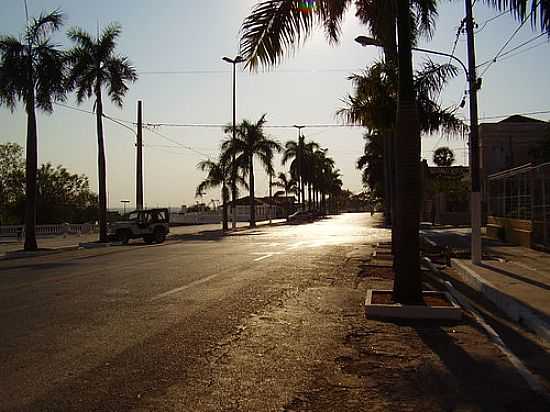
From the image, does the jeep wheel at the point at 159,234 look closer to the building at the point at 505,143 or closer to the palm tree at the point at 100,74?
the palm tree at the point at 100,74

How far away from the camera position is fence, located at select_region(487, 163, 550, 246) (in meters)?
22.1

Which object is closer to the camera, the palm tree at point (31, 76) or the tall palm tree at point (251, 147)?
the palm tree at point (31, 76)

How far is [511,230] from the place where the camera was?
88.3ft

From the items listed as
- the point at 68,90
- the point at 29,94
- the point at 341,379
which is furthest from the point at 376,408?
the point at 68,90

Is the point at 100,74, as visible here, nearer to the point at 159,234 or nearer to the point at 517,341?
the point at 159,234

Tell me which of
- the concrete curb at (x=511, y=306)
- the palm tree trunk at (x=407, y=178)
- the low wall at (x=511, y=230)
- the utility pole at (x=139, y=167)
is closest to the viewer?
the concrete curb at (x=511, y=306)

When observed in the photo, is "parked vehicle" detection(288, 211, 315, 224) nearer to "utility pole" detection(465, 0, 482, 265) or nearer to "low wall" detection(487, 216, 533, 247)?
"low wall" detection(487, 216, 533, 247)

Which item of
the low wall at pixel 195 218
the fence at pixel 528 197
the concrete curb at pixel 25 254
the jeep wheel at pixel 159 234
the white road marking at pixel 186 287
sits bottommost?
the concrete curb at pixel 25 254

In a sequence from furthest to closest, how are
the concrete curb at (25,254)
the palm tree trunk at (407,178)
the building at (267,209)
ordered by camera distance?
the building at (267,209) → the concrete curb at (25,254) → the palm tree trunk at (407,178)

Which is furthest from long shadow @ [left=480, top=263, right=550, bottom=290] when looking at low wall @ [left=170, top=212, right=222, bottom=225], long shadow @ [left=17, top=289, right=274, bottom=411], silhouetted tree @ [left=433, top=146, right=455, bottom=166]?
silhouetted tree @ [left=433, top=146, right=455, bottom=166]

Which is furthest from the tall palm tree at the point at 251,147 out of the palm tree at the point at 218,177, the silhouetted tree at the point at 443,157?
the silhouetted tree at the point at 443,157

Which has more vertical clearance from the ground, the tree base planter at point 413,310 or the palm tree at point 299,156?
the palm tree at point 299,156

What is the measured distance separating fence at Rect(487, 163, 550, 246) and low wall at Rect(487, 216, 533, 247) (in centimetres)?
19

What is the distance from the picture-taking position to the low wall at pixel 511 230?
24.2m
